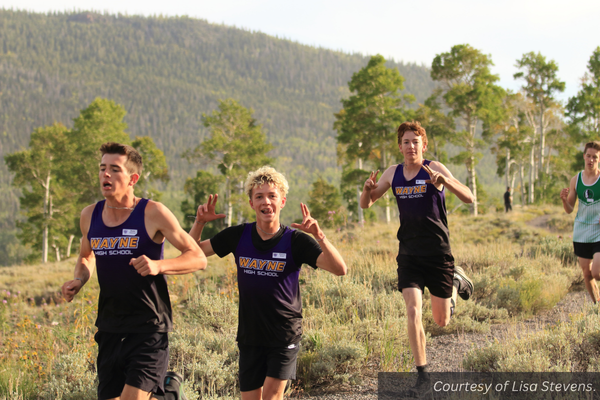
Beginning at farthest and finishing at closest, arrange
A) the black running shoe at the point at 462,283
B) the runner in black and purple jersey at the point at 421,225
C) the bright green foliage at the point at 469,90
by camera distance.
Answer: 1. the bright green foliage at the point at 469,90
2. the black running shoe at the point at 462,283
3. the runner in black and purple jersey at the point at 421,225

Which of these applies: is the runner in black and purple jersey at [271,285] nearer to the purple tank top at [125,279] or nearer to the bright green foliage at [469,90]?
the purple tank top at [125,279]

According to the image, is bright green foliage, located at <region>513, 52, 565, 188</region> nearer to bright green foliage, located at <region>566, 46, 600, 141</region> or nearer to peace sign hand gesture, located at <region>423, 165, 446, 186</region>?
bright green foliage, located at <region>566, 46, 600, 141</region>

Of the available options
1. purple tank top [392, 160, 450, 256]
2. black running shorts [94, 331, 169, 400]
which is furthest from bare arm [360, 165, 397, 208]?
black running shorts [94, 331, 169, 400]

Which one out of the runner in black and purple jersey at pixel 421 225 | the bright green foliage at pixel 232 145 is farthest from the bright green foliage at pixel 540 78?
the runner in black and purple jersey at pixel 421 225

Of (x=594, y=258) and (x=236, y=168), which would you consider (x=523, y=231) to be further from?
(x=236, y=168)

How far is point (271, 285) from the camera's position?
3297 mm

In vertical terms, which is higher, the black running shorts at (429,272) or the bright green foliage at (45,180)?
the bright green foliage at (45,180)

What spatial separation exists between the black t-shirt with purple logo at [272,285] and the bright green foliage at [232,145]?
3406 centimetres

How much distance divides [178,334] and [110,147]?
3152 mm

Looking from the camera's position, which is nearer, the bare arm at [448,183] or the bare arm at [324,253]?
the bare arm at [324,253]

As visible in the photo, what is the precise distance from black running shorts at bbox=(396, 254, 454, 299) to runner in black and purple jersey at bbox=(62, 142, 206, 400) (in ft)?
7.83

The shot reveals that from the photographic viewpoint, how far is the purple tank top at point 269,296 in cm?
325

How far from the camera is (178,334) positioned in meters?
5.73

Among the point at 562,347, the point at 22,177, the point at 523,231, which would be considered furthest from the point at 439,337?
the point at 22,177
